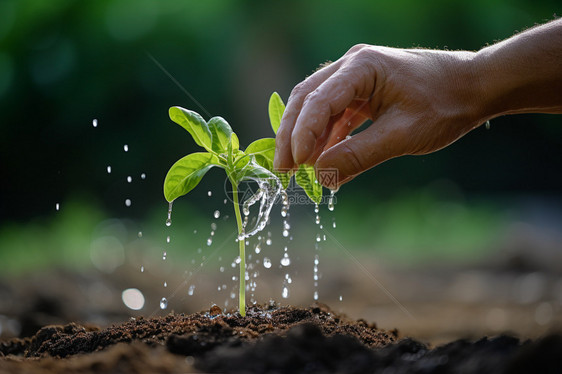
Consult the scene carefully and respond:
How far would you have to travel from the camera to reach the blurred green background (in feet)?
15.4

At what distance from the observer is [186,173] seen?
5.31 ft

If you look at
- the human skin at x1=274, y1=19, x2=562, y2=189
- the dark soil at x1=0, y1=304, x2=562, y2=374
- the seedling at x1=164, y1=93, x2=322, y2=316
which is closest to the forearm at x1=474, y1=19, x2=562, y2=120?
the human skin at x1=274, y1=19, x2=562, y2=189

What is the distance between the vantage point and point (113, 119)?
4.98m

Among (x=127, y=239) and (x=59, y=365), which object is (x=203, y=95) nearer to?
(x=127, y=239)

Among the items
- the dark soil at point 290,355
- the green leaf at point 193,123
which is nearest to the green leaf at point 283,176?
the green leaf at point 193,123

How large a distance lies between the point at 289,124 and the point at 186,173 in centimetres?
39

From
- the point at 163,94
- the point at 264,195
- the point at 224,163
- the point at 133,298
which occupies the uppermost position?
the point at 163,94

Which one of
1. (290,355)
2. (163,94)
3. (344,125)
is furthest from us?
(163,94)

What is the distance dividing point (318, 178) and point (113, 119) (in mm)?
3931

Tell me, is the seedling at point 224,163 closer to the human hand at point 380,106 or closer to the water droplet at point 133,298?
the human hand at point 380,106

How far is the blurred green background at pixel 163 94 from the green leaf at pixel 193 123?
3046 millimetres

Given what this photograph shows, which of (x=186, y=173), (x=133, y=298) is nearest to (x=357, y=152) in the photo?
(x=186, y=173)

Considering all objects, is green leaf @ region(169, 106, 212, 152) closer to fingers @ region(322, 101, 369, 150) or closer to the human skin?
the human skin

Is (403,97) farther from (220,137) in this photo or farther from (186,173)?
(186,173)
